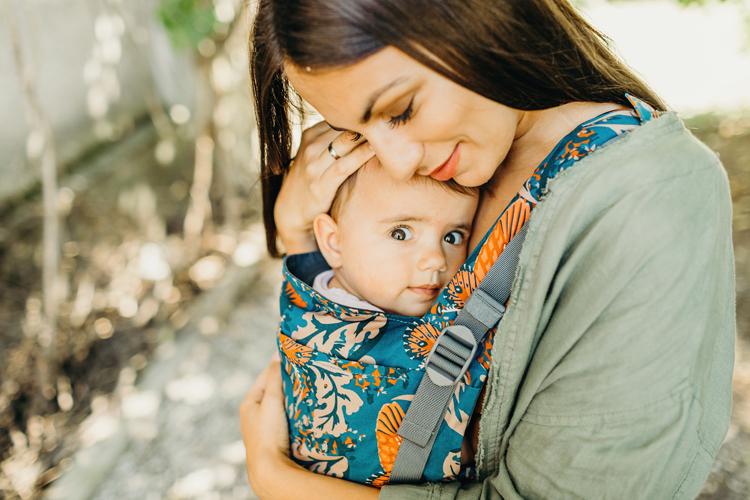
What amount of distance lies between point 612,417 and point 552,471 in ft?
0.53

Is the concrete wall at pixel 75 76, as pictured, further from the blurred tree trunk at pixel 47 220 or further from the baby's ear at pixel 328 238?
the baby's ear at pixel 328 238

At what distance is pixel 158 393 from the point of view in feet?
9.32

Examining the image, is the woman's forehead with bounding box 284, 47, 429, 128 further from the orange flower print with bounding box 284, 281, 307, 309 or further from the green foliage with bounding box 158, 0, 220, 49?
the green foliage with bounding box 158, 0, 220, 49

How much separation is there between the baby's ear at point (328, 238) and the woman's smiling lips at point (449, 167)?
1.59 ft

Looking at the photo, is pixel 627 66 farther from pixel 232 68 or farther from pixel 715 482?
pixel 232 68

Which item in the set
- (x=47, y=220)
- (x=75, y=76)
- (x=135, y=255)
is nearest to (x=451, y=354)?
(x=47, y=220)

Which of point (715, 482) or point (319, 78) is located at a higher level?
point (319, 78)

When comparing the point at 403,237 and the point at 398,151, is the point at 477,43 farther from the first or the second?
the point at 403,237

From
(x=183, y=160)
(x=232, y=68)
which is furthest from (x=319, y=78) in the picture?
(x=183, y=160)

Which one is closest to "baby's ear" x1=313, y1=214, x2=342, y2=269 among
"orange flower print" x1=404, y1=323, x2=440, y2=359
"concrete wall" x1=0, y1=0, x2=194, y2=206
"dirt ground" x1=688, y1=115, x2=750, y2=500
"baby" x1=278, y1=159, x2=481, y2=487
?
"baby" x1=278, y1=159, x2=481, y2=487

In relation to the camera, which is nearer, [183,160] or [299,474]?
[299,474]

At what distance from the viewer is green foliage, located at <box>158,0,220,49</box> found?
316cm

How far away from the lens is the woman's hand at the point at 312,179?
135 cm

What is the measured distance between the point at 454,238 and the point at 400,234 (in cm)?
17
